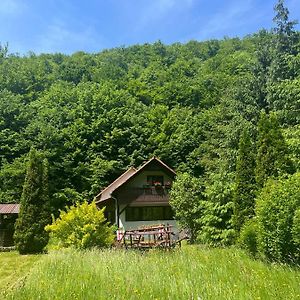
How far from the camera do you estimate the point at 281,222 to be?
10117 mm

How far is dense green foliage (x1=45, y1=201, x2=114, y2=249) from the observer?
17.0 m

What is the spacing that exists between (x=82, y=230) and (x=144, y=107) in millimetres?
34670

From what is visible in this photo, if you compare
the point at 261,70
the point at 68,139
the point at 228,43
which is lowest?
the point at 68,139

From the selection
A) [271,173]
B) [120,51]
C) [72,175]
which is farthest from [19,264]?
[120,51]

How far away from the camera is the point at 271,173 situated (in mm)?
15273

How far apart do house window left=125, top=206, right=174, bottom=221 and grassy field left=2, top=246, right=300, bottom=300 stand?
65.1 ft

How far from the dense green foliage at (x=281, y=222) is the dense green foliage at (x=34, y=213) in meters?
12.0

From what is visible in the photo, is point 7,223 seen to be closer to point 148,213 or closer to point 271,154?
point 148,213

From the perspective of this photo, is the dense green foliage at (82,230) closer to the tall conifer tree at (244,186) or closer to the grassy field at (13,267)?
the grassy field at (13,267)

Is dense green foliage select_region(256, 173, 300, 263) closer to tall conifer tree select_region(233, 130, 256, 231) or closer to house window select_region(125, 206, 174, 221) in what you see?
tall conifer tree select_region(233, 130, 256, 231)

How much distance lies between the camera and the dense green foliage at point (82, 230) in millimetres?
17031

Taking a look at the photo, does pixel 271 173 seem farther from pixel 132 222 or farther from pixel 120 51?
pixel 120 51

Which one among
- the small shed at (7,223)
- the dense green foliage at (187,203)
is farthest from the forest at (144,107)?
the small shed at (7,223)

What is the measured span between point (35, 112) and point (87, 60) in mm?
15319
